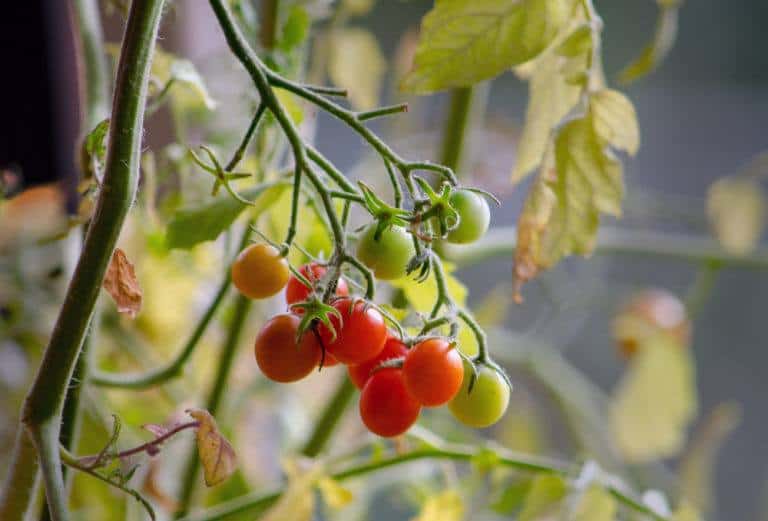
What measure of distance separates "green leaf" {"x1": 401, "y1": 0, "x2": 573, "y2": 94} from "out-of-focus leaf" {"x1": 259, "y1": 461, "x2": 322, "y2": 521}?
15 cm

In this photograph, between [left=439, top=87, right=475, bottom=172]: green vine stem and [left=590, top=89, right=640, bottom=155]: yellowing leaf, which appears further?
[left=439, top=87, right=475, bottom=172]: green vine stem

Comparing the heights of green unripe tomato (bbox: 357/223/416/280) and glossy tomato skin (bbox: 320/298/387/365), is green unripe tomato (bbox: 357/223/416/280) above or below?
above

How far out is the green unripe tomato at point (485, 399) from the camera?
22cm

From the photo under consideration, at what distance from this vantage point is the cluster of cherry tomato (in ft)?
0.65

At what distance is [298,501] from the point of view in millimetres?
280

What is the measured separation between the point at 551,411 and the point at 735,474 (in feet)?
0.74

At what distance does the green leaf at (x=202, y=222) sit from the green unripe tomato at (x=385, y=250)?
2.1 inches

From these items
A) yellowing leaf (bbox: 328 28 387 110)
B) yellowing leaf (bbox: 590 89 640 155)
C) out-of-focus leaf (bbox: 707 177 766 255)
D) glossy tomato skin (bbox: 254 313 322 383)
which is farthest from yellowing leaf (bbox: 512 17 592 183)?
out-of-focus leaf (bbox: 707 177 766 255)

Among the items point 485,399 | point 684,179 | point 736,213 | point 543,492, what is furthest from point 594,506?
point 684,179

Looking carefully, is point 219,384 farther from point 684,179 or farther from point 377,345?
point 684,179

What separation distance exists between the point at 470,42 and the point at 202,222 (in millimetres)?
95

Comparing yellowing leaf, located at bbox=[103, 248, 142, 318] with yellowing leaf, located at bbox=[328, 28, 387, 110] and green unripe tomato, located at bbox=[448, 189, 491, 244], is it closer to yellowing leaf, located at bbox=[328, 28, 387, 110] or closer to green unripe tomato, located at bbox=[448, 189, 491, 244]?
green unripe tomato, located at bbox=[448, 189, 491, 244]

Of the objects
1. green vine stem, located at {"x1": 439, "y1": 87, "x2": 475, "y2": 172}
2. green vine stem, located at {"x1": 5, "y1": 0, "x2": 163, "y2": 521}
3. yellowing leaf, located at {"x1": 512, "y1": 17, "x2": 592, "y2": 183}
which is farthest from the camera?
green vine stem, located at {"x1": 439, "y1": 87, "x2": 475, "y2": 172}

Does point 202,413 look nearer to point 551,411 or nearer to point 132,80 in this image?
point 132,80
